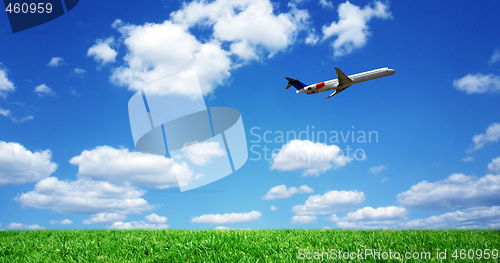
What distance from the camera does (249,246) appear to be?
863 centimetres

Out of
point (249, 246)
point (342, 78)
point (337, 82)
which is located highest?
point (342, 78)

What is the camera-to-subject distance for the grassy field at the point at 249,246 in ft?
26.0

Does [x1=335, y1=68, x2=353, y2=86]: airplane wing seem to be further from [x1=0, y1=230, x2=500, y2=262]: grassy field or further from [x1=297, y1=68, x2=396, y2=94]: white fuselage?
[x1=0, y1=230, x2=500, y2=262]: grassy field

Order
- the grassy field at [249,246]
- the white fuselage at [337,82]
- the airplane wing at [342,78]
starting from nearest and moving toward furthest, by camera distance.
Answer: the grassy field at [249,246] → the airplane wing at [342,78] → the white fuselage at [337,82]

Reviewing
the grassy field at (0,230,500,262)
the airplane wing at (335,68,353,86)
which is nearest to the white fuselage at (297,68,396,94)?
the airplane wing at (335,68,353,86)

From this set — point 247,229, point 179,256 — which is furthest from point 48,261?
point 247,229

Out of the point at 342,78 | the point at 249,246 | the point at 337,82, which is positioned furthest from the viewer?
the point at 337,82

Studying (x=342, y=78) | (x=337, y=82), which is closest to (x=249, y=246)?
(x=342, y=78)

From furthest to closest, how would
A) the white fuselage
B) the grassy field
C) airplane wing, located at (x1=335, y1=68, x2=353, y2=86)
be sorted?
1. the white fuselage
2. airplane wing, located at (x1=335, y1=68, x2=353, y2=86)
3. the grassy field

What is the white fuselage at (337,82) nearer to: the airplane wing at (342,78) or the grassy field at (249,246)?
the airplane wing at (342,78)

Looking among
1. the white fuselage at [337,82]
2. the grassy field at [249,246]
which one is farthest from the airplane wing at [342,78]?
the grassy field at [249,246]

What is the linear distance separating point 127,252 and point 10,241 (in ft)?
17.9

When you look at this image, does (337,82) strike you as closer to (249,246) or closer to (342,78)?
(342,78)

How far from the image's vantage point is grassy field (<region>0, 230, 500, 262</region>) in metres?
7.91
